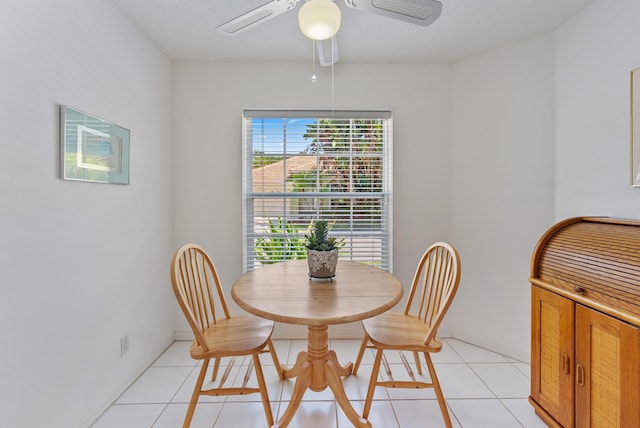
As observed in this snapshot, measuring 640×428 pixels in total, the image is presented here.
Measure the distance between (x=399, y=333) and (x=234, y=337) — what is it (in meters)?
0.91

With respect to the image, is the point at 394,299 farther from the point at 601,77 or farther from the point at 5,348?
the point at 601,77

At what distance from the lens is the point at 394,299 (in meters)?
1.54

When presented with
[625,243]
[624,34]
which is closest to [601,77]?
[624,34]

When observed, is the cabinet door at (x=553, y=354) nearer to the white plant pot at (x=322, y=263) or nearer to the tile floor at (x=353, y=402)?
the tile floor at (x=353, y=402)

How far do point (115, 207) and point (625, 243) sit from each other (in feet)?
8.72

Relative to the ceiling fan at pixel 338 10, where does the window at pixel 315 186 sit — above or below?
below

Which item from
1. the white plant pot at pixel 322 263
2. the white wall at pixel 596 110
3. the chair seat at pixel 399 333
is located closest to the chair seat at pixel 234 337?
the white plant pot at pixel 322 263

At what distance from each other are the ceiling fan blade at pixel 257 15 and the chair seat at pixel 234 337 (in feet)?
5.01

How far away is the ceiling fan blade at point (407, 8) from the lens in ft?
4.14

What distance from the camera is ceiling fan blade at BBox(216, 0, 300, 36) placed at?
4.43ft

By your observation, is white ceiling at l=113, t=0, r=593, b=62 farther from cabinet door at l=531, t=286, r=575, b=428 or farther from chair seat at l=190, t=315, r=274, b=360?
chair seat at l=190, t=315, r=274, b=360

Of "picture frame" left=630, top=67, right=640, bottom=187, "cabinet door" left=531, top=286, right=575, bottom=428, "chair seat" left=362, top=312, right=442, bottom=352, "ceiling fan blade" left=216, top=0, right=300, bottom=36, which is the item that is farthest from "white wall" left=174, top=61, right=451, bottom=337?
"ceiling fan blade" left=216, top=0, right=300, bottom=36

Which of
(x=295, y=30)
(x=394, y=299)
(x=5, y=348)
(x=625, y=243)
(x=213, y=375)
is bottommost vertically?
(x=213, y=375)

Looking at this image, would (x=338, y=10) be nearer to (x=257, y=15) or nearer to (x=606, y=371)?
(x=257, y=15)
